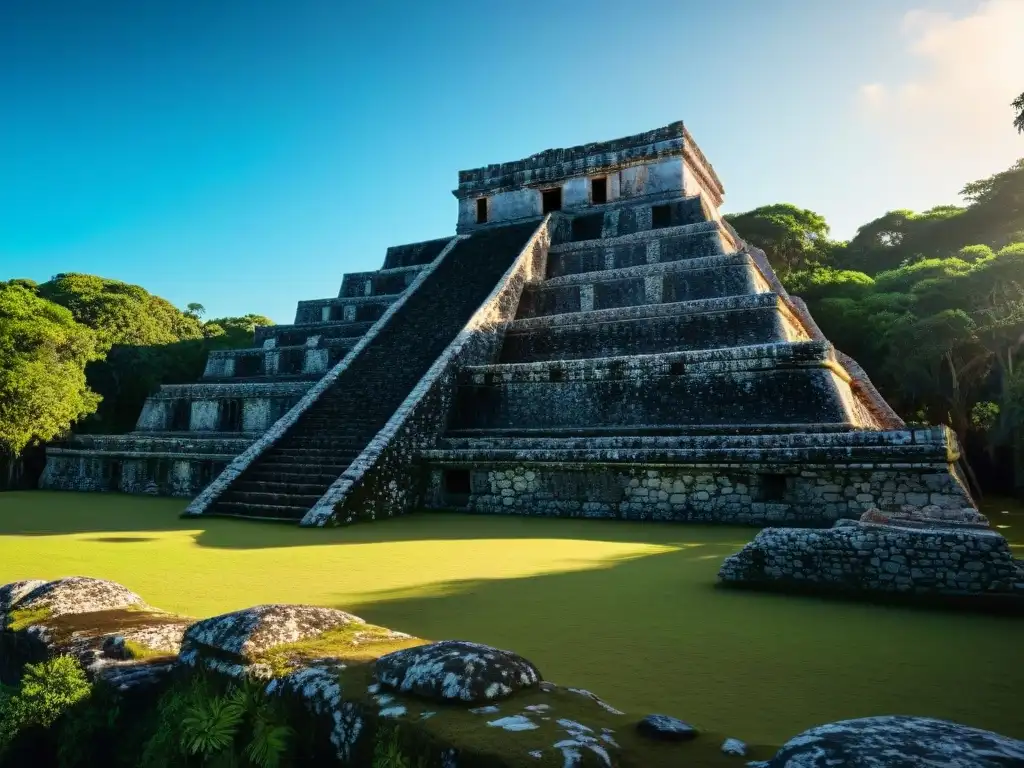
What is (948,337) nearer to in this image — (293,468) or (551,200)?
(551,200)

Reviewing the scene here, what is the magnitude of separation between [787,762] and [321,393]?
13496 mm

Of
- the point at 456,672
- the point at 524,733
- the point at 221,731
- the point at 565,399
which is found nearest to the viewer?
the point at 524,733

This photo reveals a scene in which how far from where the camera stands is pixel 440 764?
80.2 inches

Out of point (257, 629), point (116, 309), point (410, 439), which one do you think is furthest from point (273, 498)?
point (116, 309)

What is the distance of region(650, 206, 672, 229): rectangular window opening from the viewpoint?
67.9 feet

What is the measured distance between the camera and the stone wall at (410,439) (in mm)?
10281

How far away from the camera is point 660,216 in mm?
20859

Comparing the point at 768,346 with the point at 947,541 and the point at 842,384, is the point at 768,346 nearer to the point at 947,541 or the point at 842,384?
the point at 842,384

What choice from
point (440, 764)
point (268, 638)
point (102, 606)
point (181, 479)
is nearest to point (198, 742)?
point (268, 638)

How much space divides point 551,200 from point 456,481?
45.9 feet

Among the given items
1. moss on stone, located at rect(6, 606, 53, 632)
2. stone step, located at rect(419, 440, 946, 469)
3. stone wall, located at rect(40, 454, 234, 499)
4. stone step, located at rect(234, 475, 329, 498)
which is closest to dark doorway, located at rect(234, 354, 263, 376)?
stone wall, located at rect(40, 454, 234, 499)

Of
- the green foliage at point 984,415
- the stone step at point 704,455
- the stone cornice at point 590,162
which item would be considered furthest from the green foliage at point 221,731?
the green foliage at point 984,415

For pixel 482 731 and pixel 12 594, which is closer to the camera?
pixel 482 731

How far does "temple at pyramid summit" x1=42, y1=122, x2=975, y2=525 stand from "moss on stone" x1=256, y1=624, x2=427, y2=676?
6.61 m
